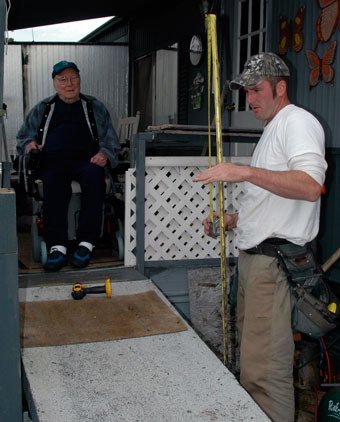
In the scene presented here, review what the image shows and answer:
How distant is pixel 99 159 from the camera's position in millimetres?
4121

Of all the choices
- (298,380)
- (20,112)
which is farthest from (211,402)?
(20,112)

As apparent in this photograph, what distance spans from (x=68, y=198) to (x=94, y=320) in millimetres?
1474

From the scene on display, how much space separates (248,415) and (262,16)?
4705mm

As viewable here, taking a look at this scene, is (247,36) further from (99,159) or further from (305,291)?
(305,291)

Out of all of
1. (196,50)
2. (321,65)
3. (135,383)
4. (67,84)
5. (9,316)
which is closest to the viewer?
(9,316)

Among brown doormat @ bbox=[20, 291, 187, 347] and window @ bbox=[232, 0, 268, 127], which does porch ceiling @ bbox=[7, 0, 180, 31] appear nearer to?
window @ bbox=[232, 0, 268, 127]

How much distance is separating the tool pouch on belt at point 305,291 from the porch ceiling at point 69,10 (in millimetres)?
5462

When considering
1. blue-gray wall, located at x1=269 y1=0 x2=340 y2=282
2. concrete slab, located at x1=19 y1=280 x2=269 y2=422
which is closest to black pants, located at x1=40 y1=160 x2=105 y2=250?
concrete slab, located at x1=19 y1=280 x2=269 y2=422

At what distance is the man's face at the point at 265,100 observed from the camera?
7.80 feet

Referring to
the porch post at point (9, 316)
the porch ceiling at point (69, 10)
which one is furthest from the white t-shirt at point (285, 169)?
the porch ceiling at point (69, 10)

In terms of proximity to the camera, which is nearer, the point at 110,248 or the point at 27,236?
the point at 110,248

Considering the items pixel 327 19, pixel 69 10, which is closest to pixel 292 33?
pixel 327 19

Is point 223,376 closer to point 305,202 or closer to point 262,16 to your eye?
point 305,202

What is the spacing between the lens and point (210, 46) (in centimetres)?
237
